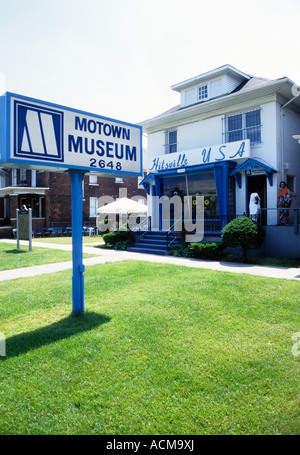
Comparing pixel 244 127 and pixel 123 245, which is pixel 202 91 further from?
pixel 123 245

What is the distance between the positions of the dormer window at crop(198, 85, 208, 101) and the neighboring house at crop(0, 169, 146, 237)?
15337 mm

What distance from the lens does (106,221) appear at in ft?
70.2

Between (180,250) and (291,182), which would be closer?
(180,250)

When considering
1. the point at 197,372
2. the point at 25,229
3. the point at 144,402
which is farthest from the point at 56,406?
the point at 25,229

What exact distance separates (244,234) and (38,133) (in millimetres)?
8041

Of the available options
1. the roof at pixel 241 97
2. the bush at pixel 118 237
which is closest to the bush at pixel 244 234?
the roof at pixel 241 97

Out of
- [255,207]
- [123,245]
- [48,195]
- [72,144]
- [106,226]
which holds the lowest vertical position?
[123,245]

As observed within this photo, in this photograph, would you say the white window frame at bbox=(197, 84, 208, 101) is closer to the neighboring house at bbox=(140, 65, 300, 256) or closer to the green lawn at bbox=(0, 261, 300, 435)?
the neighboring house at bbox=(140, 65, 300, 256)

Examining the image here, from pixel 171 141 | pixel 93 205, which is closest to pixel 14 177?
pixel 93 205

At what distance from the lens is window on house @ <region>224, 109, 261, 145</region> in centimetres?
1490

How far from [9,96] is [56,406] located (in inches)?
161

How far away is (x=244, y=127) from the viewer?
50.4 feet

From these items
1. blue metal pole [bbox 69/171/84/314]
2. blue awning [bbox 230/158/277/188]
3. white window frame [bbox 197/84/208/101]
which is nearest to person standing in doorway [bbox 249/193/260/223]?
blue awning [bbox 230/158/277/188]

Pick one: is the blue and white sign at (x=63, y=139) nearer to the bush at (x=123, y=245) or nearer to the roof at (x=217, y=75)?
the bush at (x=123, y=245)
